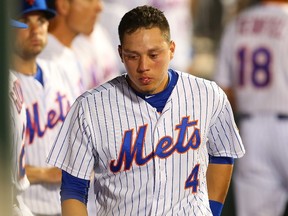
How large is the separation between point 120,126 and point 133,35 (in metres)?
0.39

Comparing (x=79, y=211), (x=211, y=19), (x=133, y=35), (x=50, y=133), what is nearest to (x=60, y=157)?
(x=79, y=211)

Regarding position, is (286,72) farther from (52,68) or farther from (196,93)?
(196,93)

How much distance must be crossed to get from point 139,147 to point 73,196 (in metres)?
0.34

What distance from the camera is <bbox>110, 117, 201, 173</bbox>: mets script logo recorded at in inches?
181

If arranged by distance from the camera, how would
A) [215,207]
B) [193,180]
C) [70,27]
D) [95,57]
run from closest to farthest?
[193,180] < [215,207] < [70,27] < [95,57]

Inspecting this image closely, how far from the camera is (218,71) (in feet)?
26.5

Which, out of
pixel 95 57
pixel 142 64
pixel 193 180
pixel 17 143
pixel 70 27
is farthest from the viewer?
pixel 95 57

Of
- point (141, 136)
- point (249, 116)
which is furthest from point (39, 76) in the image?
point (249, 116)

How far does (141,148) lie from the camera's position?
4617mm

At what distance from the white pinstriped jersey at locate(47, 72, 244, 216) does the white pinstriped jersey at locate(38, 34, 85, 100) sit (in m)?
1.85

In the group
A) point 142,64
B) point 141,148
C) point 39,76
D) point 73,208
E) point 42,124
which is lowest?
point 73,208

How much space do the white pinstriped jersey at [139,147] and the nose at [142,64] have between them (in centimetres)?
23

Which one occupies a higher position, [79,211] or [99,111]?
[99,111]

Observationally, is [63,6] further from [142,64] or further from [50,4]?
[142,64]
